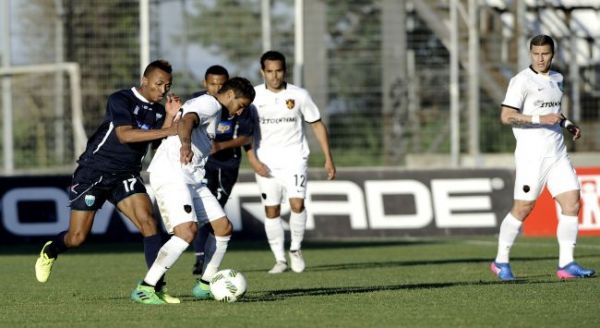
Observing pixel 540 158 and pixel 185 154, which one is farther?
pixel 540 158

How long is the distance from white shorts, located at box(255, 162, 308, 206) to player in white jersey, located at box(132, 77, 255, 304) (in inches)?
154

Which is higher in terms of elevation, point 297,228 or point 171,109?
point 171,109

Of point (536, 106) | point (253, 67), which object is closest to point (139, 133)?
point (536, 106)

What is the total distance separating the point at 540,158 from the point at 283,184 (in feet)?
11.1

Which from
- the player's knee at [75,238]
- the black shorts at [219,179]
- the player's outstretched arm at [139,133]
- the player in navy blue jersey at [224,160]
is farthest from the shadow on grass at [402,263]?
the player's outstretched arm at [139,133]

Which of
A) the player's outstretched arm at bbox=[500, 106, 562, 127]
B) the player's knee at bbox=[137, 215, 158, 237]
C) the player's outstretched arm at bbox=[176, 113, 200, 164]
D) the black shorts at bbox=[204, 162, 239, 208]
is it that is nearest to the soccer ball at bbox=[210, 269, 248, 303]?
the player's knee at bbox=[137, 215, 158, 237]

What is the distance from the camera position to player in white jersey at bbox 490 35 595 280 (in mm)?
13969

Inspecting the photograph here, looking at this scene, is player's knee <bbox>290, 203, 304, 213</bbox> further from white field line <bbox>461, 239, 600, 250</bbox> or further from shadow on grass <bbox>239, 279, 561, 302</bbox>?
white field line <bbox>461, 239, 600, 250</bbox>

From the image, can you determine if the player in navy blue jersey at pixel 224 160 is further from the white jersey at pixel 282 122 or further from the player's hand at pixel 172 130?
the player's hand at pixel 172 130

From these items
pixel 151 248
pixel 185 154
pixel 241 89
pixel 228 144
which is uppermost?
pixel 241 89

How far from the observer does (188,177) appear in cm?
1191

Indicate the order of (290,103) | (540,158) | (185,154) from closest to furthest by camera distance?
(185,154) → (540,158) → (290,103)

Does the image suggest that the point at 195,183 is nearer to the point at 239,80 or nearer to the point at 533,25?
the point at 239,80

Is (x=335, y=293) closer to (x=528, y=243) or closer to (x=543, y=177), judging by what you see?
(x=543, y=177)
